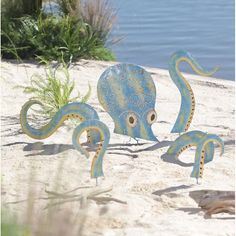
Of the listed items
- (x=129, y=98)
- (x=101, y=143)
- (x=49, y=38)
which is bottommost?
(x=101, y=143)

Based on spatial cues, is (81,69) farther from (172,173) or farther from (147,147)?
(172,173)

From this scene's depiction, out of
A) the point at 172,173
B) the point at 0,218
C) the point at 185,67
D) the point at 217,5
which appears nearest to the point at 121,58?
the point at 185,67

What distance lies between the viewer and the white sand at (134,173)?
13.5ft

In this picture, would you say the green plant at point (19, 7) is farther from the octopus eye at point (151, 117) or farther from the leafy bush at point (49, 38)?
the octopus eye at point (151, 117)

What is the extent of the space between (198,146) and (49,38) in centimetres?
531

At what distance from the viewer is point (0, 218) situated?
6.95 ft

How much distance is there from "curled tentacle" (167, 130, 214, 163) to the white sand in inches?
3.6

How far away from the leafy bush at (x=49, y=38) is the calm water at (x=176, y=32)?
4.66ft

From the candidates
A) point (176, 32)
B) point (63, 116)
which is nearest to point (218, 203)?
point (63, 116)

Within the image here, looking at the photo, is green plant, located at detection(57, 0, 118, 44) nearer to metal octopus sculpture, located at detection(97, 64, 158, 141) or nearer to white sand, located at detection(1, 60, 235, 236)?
white sand, located at detection(1, 60, 235, 236)

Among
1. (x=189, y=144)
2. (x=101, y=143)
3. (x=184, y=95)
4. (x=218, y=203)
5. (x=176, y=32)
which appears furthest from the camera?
(x=176, y=32)

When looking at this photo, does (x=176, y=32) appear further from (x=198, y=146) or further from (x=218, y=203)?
(x=218, y=203)

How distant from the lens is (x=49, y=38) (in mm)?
10180

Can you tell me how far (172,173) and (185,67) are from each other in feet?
20.7
